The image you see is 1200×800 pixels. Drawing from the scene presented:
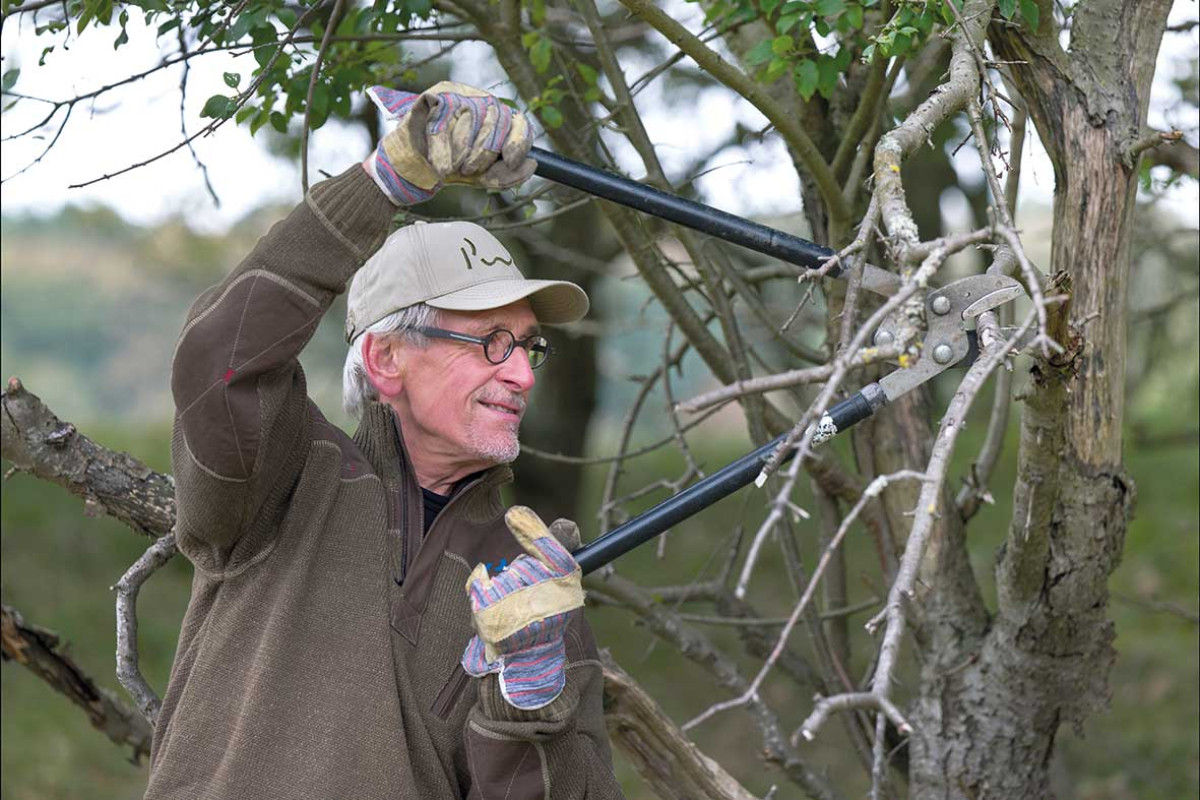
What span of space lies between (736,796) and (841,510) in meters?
1.01

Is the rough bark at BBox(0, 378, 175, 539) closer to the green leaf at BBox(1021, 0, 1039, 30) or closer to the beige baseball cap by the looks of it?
the beige baseball cap

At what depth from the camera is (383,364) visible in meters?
2.48

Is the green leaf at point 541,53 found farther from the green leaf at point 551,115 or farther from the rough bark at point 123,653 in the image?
the rough bark at point 123,653

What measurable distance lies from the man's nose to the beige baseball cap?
0.38 feet

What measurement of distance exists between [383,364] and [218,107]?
72cm

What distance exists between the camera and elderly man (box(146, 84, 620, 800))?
2.03 metres

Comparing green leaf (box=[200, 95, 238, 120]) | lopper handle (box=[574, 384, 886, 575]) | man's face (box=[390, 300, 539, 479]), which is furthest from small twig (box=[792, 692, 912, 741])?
green leaf (box=[200, 95, 238, 120])

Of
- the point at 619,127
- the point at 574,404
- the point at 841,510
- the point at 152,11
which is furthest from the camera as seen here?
the point at 574,404

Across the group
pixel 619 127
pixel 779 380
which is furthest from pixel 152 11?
pixel 779 380

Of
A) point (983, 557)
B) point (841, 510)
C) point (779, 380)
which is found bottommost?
point (983, 557)

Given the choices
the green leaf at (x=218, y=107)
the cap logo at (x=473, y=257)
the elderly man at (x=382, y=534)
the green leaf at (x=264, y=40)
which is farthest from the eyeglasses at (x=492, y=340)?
the green leaf at (x=264, y=40)

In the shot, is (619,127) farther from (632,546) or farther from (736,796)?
(736,796)

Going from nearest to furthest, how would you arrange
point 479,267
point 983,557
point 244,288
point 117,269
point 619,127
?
point 244,288, point 479,267, point 619,127, point 983,557, point 117,269

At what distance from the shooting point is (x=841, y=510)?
145 inches
